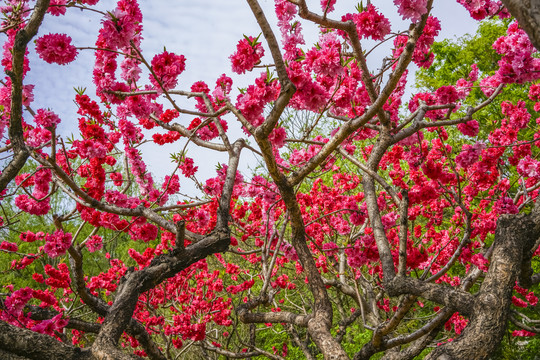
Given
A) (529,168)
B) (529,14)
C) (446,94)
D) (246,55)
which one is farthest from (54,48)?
(529,168)

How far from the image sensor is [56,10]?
3.17 metres

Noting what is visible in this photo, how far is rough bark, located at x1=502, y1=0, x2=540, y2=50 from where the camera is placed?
105 centimetres

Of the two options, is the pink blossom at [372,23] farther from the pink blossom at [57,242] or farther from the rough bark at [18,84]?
the pink blossom at [57,242]

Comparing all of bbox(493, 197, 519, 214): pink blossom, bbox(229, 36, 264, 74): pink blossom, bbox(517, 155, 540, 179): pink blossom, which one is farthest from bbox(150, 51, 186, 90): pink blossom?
bbox(517, 155, 540, 179): pink blossom

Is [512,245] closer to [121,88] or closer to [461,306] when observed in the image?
[461,306]

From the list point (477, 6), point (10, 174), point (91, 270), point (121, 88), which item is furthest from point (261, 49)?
point (91, 270)

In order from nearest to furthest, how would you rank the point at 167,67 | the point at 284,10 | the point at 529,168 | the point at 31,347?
the point at 31,347 < the point at 167,67 < the point at 284,10 < the point at 529,168

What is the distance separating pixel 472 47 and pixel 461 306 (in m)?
13.3

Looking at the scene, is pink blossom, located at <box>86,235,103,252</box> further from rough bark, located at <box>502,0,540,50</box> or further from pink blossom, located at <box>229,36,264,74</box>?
rough bark, located at <box>502,0,540,50</box>

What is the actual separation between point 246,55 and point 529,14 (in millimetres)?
1903

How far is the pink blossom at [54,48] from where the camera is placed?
2938mm

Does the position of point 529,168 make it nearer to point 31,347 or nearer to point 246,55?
point 246,55

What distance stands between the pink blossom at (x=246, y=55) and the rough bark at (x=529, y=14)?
1.79 m

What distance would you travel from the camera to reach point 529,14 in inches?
42.0
